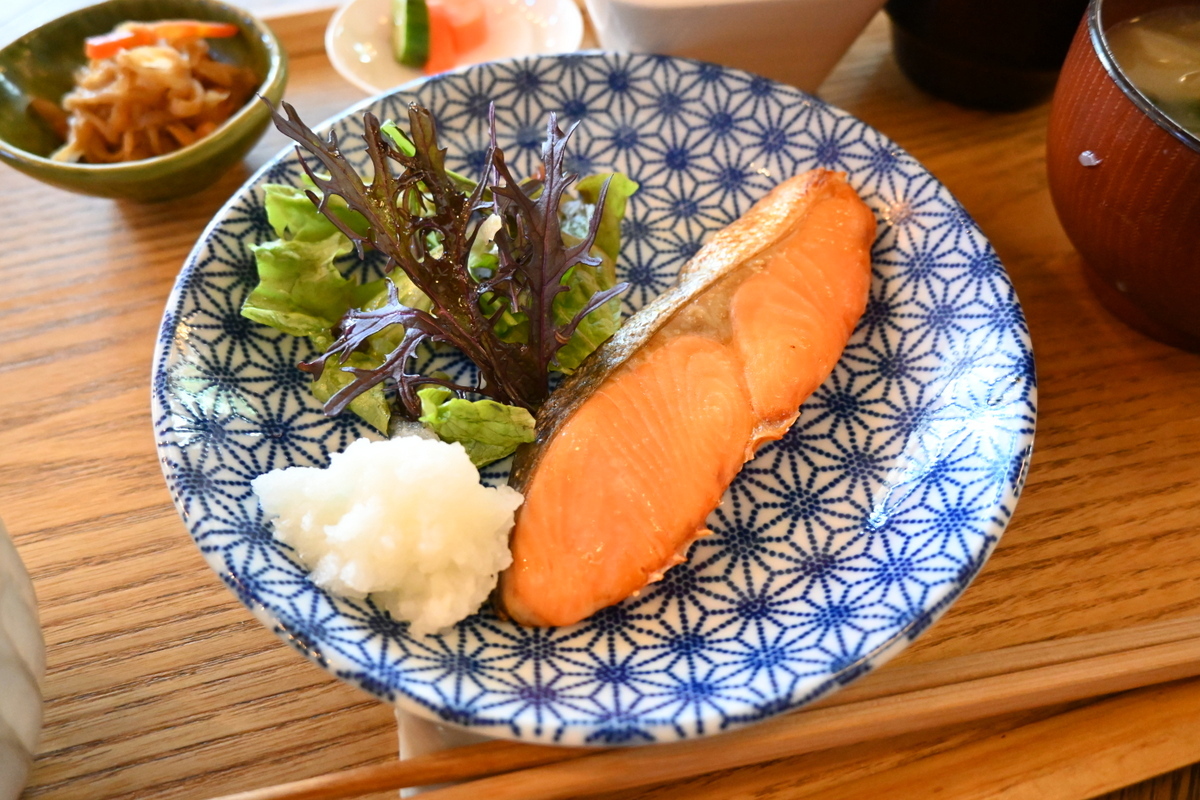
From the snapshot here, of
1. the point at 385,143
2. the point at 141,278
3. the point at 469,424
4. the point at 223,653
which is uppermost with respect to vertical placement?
the point at 385,143

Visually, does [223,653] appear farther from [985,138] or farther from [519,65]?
[985,138]

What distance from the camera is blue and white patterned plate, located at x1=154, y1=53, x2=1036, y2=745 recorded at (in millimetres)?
1216

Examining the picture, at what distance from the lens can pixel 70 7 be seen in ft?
8.95

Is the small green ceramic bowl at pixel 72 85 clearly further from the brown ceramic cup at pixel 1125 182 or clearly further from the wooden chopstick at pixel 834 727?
the brown ceramic cup at pixel 1125 182

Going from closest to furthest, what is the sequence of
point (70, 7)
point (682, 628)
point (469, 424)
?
point (682, 628) < point (469, 424) < point (70, 7)

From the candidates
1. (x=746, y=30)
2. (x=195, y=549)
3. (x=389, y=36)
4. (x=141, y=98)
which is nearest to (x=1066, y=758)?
(x=195, y=549)

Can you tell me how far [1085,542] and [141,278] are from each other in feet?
6.83

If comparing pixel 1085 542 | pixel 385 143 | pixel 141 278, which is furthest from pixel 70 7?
pixel 1085 542

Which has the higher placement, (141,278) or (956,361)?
(956,361)

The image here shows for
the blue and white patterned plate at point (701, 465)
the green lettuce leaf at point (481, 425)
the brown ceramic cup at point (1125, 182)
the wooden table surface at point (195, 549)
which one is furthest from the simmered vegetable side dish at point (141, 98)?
the brown ceramic cup at point (1125, 182)

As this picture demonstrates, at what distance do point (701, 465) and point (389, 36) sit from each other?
180 cm

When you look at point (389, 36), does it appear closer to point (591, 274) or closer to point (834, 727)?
point (591, 274)

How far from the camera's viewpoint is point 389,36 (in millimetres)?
2555

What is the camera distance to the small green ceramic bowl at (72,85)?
187cm
